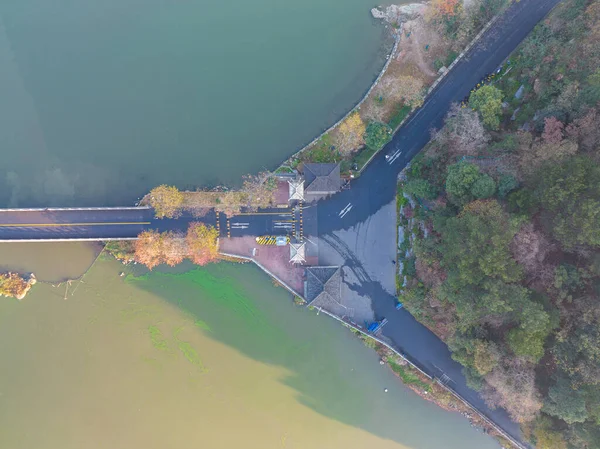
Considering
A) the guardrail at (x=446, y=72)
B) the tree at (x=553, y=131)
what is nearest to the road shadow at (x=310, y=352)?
the guardrail at (x=446, y=72)

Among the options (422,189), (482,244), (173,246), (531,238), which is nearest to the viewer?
(531,238)

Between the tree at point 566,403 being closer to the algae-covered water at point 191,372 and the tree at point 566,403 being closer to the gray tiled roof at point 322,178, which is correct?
the algae-covered water at point 191,372

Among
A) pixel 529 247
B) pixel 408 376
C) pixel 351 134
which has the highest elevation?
pixel 351 134

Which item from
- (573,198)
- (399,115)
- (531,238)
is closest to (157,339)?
(399,115)

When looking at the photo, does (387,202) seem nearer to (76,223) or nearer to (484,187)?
(484,187)

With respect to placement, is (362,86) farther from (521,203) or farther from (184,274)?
(184,274)

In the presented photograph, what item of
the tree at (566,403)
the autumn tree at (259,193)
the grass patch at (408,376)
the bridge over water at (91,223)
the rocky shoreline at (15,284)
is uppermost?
the autumn tree at (259,193)
